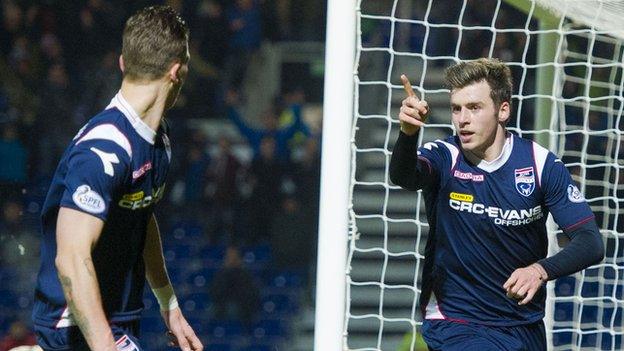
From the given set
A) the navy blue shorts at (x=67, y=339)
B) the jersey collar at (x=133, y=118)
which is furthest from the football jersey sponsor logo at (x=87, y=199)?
the navy blue shorts at (x=67, y=339)

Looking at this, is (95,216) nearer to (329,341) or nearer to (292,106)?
(329,341)

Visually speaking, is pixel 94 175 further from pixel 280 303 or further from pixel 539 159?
pixel 280 303

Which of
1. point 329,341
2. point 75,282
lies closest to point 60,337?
point 75,282

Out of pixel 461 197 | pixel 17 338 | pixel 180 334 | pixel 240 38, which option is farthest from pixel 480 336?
pixel 240 38

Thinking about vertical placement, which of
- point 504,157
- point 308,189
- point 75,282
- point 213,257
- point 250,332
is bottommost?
point 250,332

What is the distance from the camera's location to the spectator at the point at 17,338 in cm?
928

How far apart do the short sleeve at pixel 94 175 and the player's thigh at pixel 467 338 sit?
4.64 feet

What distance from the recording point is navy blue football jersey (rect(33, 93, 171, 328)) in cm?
297

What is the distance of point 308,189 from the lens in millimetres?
10758

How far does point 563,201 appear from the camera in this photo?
12.7 feet

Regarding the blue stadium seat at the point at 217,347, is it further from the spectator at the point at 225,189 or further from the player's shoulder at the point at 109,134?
the player's shoulder at the point at 109,134

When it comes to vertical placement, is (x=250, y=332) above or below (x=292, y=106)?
below

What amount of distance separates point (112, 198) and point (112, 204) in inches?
2.1

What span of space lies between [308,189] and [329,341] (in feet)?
20.6
